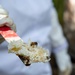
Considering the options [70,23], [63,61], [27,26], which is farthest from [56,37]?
[70,23]

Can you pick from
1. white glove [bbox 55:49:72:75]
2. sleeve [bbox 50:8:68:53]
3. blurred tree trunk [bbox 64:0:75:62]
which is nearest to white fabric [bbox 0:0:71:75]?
sleeve [bbox 50:8:68:53]

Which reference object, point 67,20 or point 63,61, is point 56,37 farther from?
point 67,20

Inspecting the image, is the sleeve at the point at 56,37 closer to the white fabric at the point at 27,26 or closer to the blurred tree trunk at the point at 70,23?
the white fabric at the point at 27,26

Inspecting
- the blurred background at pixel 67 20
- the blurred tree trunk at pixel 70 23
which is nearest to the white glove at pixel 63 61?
the blurred background at pixel 67 20

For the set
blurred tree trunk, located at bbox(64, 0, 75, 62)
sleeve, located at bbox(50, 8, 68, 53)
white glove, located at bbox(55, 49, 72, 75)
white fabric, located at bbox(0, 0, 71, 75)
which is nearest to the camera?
white fabric, located at bbox(0, 0, 71, 75)

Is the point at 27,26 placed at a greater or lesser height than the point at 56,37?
greater

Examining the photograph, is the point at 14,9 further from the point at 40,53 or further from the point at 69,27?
the point at 69,27

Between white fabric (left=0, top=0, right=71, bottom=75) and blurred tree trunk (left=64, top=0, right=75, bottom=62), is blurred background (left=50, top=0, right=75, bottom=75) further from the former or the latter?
white fabric (left=0, top=0, right=71, bottom=75)
